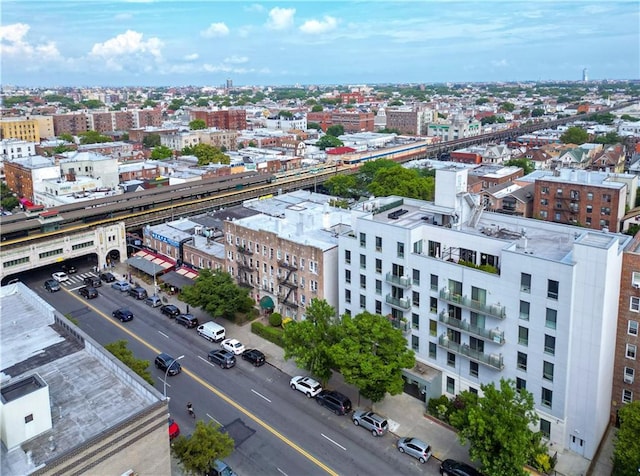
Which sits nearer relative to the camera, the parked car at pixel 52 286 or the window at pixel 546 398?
the window at pixel 546 398

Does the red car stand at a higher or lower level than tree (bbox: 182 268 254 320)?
lower

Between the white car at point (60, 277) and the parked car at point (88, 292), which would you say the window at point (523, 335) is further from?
the white car at point (60, 277)

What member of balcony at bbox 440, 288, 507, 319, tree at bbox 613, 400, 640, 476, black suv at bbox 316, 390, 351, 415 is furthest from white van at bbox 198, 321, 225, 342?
tree at bbox 613, 400, 640, 476

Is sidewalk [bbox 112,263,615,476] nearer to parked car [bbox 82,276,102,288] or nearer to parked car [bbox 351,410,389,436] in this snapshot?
parked car [bbox 351,410,389,436]

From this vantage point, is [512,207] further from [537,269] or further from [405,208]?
[537,269]

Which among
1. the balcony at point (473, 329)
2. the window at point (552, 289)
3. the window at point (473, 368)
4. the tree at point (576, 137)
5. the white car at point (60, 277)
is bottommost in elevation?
the white car at point (60, 277)

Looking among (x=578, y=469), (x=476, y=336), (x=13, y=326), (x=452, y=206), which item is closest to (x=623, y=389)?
(x=578, y=469)

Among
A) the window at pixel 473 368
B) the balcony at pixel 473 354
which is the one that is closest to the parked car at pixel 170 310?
the balcony at pixel 473 354
